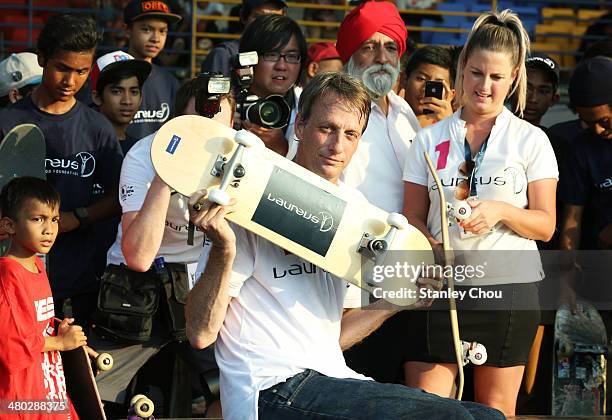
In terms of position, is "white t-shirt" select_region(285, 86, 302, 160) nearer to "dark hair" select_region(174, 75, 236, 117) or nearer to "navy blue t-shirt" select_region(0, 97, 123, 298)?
"dark hair" select_region(174, 75, 236, 117)

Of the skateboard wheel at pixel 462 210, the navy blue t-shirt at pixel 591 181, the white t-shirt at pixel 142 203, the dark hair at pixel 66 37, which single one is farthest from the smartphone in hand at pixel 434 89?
the dark hair at pixel 66 37

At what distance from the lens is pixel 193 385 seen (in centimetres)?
475

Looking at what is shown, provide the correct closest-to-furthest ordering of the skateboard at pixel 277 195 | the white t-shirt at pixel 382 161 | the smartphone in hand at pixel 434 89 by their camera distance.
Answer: the skateboard at pixel 277 195 → the white t-shirt at pixel 382 161 → the smartphone in hand at pixel 434 89

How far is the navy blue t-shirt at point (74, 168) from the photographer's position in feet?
14.6

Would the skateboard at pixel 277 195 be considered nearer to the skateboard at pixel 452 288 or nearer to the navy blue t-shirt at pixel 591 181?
the skateboard at pixel 452 288

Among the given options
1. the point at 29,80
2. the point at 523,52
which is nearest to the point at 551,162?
the point at 523,52

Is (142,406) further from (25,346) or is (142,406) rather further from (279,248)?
(279,248)

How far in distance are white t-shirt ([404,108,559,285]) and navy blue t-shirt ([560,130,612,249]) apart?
2.87ft

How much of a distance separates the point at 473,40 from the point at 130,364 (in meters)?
1.85

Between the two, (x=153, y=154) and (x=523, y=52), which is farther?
(x=523, y=52)

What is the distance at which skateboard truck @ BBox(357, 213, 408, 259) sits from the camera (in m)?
3.07

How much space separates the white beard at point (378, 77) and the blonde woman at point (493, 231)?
1.72ft

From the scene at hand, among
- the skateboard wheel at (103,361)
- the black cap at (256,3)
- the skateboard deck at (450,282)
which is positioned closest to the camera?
the skateboard deck at (450,282)

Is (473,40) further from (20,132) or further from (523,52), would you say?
(20,132)
